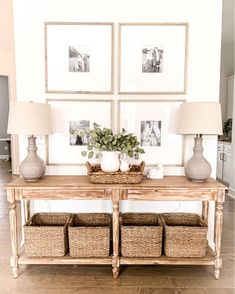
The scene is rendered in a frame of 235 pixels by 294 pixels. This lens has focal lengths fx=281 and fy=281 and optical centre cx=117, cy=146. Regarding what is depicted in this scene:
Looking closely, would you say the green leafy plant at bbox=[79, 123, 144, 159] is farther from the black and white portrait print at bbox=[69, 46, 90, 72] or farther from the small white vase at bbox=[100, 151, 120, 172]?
the black and white portrait print at bbox=[69, 46, 90, 72]

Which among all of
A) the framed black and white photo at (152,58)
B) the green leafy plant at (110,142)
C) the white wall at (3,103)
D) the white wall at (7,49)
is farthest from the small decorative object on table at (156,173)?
the white wall at (3,103)

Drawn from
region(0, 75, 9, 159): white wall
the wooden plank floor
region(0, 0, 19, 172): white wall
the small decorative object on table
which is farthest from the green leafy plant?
region(0, 75, 9, 159): white wall

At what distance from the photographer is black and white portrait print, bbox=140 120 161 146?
2.64m

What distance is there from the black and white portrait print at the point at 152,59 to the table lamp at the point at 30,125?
0.98 meters

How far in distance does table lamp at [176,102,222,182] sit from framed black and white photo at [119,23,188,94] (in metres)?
0.40

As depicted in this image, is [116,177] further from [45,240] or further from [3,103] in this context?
[3,103]

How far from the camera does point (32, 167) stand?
227cm

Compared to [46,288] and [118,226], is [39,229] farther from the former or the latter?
[118,226]

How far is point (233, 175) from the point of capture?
4.61m

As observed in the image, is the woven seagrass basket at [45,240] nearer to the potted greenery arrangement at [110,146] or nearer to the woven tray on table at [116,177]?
the woven tray on table at [116,177]

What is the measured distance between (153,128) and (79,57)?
95cm

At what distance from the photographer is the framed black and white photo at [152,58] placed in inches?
100

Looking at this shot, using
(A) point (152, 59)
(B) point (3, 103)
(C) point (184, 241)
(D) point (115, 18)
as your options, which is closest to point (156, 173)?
(C) point (184, 241)

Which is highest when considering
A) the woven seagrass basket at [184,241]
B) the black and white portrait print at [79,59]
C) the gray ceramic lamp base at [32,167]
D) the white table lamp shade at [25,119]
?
the black and white portrait print at [79,59]
